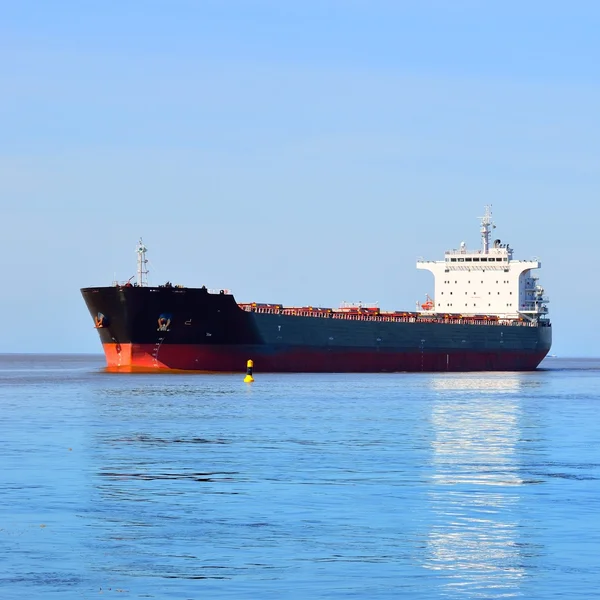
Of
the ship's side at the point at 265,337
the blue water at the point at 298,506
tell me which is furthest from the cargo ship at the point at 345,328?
the blue water at the point at 298,506

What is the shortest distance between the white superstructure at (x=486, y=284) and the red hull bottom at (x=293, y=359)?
5.26m

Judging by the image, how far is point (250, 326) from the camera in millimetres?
66062

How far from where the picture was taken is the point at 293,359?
2766 inches

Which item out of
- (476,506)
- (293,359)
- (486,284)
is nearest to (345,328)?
(293,359)

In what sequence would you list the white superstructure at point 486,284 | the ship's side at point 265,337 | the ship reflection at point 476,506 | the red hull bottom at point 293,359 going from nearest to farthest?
the ship reflection at point 476,506, the ship's side at point 265,337, the red hull bottom at point 293,359, the white superstructure at point 486,284

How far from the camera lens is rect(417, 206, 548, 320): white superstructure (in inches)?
3497

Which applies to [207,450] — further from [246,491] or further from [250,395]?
[250,395]

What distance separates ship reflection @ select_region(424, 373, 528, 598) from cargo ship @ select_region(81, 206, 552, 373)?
2663 centimetres

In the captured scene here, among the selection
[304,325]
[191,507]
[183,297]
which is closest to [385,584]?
[191,507]

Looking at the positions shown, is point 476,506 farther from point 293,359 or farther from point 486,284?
point 486,284

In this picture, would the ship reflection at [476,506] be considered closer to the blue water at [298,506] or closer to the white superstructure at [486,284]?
the blue water at [298,506]

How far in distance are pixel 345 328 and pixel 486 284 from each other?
71.4ft

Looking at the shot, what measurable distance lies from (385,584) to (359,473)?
9745mm

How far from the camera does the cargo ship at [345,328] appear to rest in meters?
63.8
